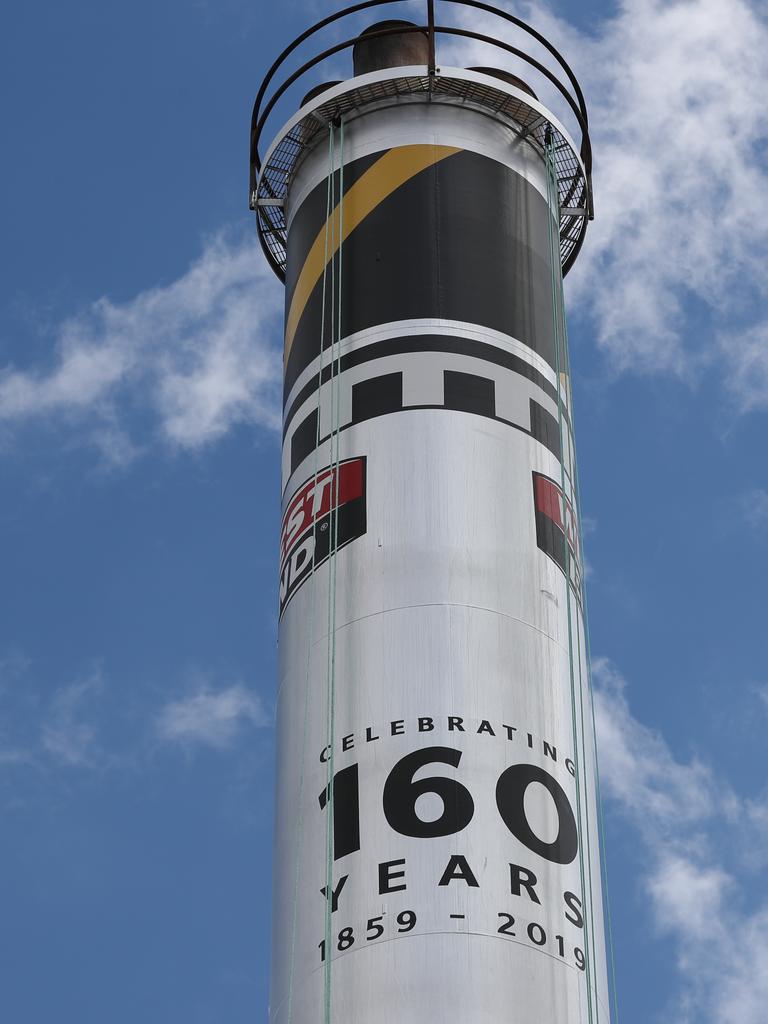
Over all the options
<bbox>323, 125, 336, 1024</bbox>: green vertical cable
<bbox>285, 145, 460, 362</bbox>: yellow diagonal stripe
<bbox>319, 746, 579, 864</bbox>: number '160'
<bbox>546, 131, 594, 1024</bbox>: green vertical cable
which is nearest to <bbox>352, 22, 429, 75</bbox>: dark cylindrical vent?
<bbox>285, 145, 460, 362</bbox>: yellow diagonal stripe

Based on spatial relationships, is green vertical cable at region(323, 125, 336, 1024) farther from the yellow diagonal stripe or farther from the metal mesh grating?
the metal mesh grating

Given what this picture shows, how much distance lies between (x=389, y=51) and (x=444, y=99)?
1451mm

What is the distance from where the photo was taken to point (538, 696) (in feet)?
74.1

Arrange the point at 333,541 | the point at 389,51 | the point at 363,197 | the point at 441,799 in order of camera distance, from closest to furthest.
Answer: the point at 441,799 → the point at 333,541 → the point at 363,197 → the point at 389,51

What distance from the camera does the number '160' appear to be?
21250 mm

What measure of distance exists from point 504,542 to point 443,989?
5.43 meters

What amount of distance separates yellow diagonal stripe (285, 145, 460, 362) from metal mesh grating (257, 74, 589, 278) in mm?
922

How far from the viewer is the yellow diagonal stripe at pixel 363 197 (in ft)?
86.1

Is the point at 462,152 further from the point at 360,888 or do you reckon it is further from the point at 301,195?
the point at 360,888

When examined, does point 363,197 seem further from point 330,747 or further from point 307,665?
point 330,747

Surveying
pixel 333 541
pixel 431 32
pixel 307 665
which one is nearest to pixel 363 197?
pixel 431 32

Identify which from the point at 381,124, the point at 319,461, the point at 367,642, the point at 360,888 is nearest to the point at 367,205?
the point at 381,124

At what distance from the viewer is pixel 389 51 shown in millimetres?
28109

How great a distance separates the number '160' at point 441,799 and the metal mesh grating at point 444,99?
9.32m
